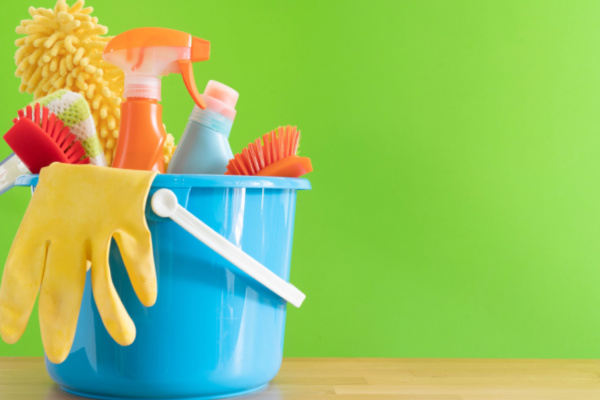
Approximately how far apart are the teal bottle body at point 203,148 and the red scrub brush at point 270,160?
0.04m

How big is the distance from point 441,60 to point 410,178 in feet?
0.65

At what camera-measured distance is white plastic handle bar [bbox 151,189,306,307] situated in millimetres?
645

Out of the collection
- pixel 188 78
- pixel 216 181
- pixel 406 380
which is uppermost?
pixel 188 78

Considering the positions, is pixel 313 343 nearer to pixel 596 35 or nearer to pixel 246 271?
pixel 246 271

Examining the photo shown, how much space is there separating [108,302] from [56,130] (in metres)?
0.21

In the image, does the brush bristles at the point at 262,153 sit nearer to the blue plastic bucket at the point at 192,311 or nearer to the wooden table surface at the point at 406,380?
the blue plastic bucket at the point at 192,311

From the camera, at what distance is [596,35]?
41.5 inches

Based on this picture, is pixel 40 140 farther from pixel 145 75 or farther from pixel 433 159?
pixel 433 159

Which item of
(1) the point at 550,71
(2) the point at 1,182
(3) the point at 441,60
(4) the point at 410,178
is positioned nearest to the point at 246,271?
(2) the point at 1,182

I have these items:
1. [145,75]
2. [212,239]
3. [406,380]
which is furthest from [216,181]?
[406,380]

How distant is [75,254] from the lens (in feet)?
2.06

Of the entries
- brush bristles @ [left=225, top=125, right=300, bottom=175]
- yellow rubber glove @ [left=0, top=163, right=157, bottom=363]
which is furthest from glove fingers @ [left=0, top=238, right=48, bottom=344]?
brush bristles @ [left=225, top=125, right=300, bottom=175]

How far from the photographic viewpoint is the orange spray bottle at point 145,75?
29.2 inches

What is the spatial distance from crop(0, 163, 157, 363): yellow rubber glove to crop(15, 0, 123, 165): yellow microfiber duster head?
175mm
